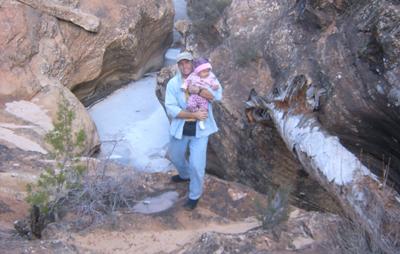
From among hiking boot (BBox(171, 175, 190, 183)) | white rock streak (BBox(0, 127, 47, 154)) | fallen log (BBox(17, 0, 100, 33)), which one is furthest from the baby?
fallen log (BBox(17, 0, 100, 33))

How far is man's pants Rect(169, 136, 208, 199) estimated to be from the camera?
20.5 ft

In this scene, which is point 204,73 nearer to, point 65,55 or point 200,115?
point 200,115

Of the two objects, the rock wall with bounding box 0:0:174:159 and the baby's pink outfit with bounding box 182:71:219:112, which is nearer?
the baby's pink outfit with bounding box 182:71:219:112

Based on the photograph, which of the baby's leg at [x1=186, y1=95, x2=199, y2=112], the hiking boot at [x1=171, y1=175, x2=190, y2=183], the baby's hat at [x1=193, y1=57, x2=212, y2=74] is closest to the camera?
the baby's hat at [x1=193, y1=57, x2=212, y2=74]

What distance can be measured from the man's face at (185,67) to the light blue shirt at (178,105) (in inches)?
2.5

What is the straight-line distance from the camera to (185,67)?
6.11 m

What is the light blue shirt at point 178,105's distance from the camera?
6137 mm

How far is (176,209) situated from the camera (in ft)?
22.0

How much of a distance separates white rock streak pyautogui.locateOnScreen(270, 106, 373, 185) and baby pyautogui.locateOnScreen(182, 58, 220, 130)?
1403 millimetres

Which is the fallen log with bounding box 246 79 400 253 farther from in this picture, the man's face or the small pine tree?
the small pine tree

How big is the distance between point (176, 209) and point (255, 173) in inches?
119

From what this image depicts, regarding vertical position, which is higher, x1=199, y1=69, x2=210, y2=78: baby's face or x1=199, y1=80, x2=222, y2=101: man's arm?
x1=199, y1=69, x2=210, y2=78: baby's face

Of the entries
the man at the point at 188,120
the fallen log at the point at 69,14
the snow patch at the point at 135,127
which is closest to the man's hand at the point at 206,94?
the man at the point at 188,120

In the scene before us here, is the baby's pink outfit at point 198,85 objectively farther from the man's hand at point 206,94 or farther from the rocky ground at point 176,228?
the rocky ground at point 176,228
